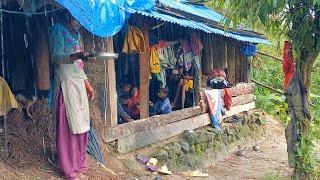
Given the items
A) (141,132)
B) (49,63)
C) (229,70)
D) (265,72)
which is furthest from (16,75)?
(265,72)

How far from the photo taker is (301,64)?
7109mm

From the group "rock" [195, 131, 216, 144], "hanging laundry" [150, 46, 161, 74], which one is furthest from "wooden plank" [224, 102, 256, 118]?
"hanging laundry" [150, 46, 161, 74]

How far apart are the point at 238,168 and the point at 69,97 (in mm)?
4530

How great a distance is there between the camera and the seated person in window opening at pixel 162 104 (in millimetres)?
9266

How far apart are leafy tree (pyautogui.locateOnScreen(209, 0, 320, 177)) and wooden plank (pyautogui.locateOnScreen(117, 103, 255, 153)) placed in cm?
236

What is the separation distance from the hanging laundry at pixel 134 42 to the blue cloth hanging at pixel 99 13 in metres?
1.69

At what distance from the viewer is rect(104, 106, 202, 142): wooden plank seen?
745cm

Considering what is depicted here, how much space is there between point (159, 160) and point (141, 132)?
518 millimetres

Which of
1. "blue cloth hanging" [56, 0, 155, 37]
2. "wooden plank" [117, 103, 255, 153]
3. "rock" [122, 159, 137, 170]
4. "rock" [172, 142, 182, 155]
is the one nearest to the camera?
"blue cloth hanging" [56, 0, 155, 37]

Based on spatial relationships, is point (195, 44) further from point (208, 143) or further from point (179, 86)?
point (208, 143)

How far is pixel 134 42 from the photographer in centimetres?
815

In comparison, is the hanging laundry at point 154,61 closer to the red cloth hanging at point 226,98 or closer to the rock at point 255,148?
the red cloth hanging at point 226,98

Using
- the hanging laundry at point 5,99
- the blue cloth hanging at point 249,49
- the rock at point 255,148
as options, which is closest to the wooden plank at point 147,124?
the hanging laundry at point 5,99

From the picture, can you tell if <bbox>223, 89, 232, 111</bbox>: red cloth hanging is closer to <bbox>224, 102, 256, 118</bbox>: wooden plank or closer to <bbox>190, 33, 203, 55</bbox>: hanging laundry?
<bbox>224, 102, 256, 118</bbox>: wooden plank
